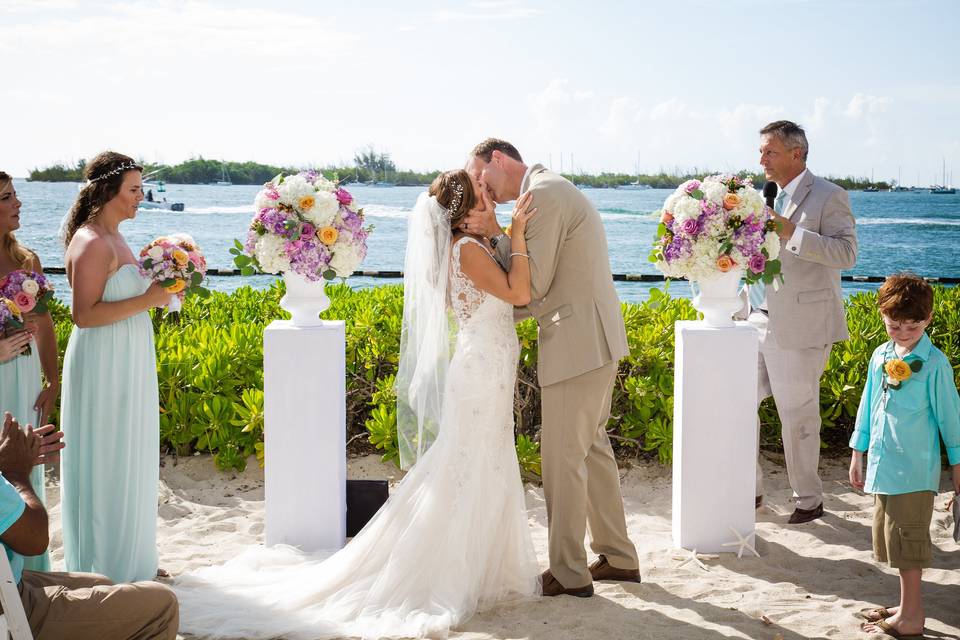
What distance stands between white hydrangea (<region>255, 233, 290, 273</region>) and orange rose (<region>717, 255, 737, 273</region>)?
2318 millimetres

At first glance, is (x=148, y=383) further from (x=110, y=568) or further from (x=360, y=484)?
(x=360, y=484)

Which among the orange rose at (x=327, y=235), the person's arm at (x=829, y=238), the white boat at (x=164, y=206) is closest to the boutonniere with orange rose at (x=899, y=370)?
the person's arm at (x=829, y=238)

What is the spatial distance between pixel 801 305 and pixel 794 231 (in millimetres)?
460

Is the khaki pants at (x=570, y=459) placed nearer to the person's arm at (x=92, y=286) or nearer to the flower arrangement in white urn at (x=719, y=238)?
the flower arrangement in white urn at (x=719, y=238)

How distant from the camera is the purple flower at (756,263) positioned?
15.9 ft

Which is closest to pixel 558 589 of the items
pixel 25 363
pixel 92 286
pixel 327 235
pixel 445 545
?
pixel 445 545

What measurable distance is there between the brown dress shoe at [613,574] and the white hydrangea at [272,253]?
7.49ft

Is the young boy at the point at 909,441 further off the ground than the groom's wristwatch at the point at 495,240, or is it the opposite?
the groom's wristwatch at the point at 495,240

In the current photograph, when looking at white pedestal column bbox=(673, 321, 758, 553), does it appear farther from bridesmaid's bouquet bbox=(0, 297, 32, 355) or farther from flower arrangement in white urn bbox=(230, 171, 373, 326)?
bridesmaid's bouquet bbox=(0, 297, 32, 355)

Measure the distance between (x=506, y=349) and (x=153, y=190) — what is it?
59.9m

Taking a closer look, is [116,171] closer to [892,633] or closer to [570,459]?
[570,459]

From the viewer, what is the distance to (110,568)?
4359 mm

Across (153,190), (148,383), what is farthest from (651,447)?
(153,190)

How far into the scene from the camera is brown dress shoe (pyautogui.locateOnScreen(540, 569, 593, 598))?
4352mm
